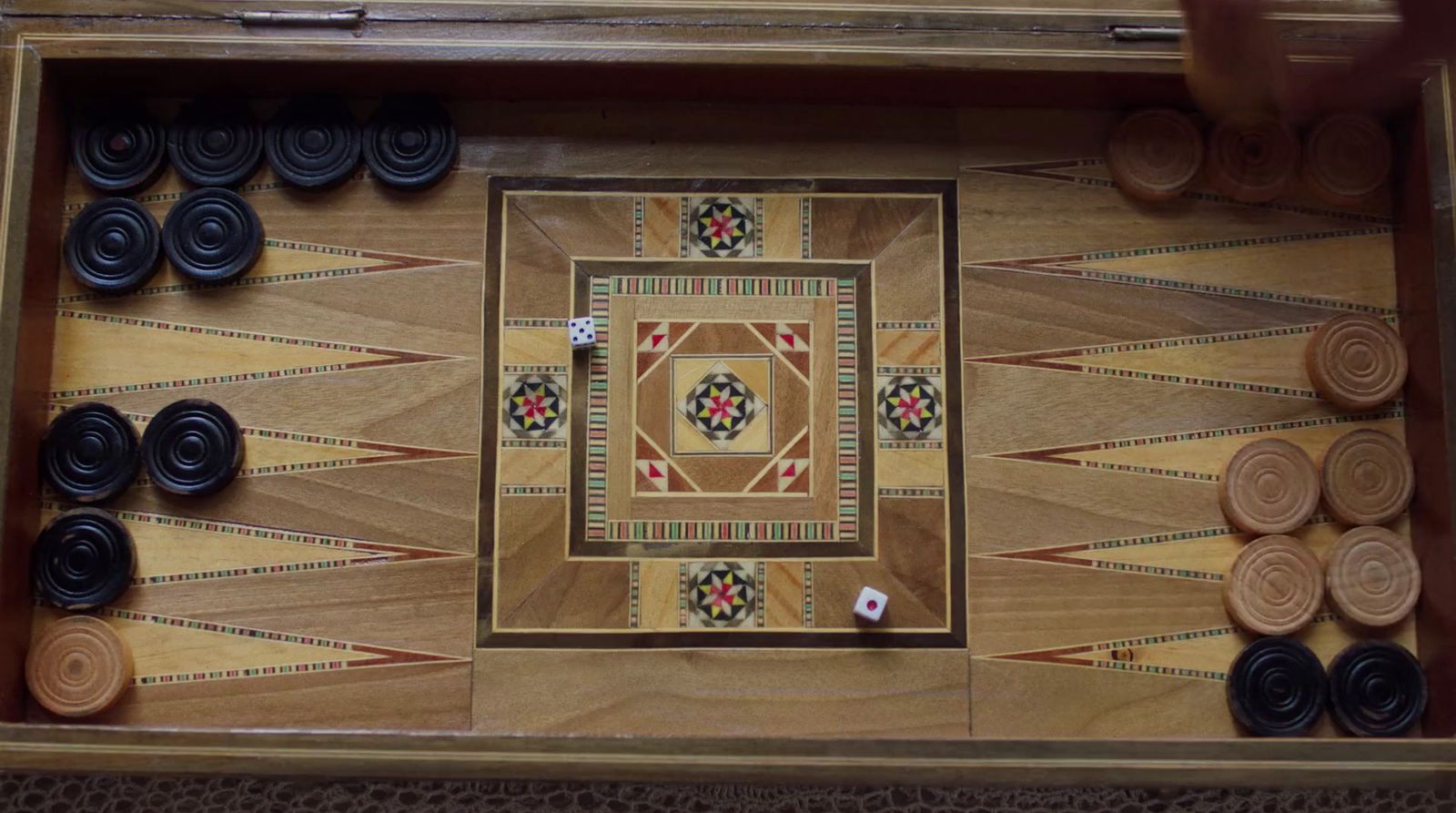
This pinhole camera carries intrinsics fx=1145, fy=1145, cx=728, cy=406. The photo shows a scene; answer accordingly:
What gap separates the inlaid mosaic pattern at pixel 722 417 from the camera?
6.28 feet

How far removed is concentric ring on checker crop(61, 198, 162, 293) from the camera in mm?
1921

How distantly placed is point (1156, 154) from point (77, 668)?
6.51ft

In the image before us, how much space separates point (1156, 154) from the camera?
1.97 meters

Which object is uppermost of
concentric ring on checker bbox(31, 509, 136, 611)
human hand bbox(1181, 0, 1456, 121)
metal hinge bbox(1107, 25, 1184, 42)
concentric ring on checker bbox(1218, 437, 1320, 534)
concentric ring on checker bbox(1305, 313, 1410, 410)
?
metal hinge bbox(1107, 25, 1184, 42)

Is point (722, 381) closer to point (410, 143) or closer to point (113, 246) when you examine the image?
point (410, 143)

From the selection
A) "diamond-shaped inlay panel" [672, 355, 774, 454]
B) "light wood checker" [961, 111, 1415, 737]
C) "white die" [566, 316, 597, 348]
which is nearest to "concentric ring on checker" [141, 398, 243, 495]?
"white die" [566, 316, 597, 348]

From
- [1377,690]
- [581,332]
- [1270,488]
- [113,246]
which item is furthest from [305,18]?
[1377,690]

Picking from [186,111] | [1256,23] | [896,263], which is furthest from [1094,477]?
[186,111]

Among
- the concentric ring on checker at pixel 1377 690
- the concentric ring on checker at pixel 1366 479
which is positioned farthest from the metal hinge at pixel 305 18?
the concentric ring on checker at pixel 1377 690

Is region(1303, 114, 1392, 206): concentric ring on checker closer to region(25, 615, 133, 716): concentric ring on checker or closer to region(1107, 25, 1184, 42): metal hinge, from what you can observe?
region(1107, 25, 1184, 42): metal hinge

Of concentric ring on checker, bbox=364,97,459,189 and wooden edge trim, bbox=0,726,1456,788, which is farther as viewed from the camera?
concentric ring on checker, bbox=364,97,459,189

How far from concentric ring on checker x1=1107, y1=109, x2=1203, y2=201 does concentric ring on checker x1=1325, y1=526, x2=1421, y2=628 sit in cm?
66

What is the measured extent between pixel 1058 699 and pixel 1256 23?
3.79ft

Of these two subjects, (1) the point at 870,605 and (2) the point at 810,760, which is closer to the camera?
(2) the point at 810,760
